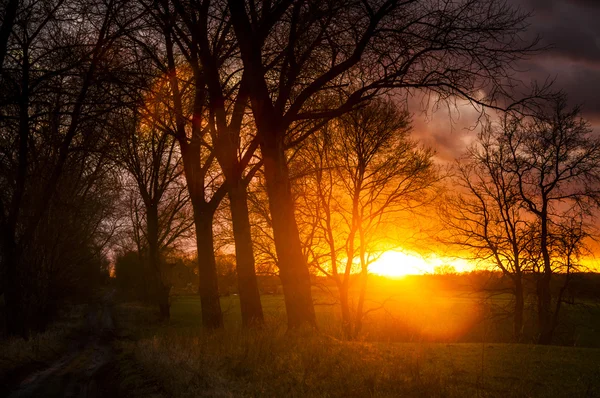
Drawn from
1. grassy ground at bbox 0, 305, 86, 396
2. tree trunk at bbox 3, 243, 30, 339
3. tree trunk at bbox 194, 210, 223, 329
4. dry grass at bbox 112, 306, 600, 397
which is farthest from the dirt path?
tree trunk at bbox 194, 210, 223, 329

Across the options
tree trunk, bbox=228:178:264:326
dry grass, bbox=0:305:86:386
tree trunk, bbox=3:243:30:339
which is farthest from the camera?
tree trunk, bbox=3:243:30:339

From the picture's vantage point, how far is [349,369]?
6973 millimetres

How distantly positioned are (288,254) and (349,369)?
12.4ft

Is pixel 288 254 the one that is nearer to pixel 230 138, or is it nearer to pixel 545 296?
pixel 230 138

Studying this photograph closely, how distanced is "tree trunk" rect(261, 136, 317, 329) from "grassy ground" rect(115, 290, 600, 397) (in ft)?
1.91

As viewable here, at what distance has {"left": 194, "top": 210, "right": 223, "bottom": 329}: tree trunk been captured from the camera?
15883mm

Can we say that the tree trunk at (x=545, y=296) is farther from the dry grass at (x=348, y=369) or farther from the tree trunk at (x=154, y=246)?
the tree trunk at (x=154, y=246)

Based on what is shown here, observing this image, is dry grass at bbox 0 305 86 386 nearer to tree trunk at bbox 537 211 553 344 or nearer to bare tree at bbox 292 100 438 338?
bare tree at bbox 292 100 438 338

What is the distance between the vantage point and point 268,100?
10.7m

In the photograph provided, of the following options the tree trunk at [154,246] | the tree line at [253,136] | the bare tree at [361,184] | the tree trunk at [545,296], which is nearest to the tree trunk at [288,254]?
the tree line at [253,136]

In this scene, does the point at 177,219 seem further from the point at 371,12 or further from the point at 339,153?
the point at 371,12

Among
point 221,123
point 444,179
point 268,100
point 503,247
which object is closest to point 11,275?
point 221,123

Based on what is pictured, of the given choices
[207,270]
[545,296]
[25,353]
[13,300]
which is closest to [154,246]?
[13,300]

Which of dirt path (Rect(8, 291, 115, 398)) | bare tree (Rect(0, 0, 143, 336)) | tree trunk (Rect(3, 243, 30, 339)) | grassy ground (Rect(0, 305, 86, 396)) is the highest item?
bare tree (Rect(0, 0, 143, 336))
